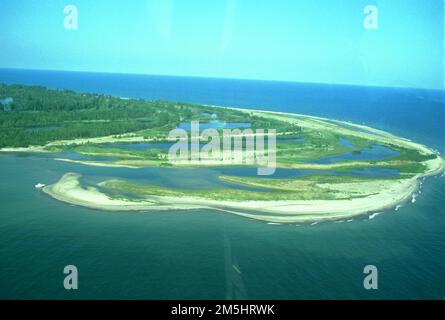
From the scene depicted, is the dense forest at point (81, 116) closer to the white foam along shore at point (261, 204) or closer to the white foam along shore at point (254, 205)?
the white foam along shore at point (261, 204)

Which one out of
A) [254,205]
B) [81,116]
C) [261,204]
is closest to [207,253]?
[254,205]

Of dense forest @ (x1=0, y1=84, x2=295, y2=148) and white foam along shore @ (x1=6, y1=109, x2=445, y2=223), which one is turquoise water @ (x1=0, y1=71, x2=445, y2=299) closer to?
white foam along shore @ (x1=6, y1=109, x2=445, y2=223)

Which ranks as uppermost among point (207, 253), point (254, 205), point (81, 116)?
point (81, 116)

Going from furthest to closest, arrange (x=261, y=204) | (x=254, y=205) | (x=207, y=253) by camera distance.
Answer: (x=261, y=204) < (x=254, y=205) < (x=207, y=253)

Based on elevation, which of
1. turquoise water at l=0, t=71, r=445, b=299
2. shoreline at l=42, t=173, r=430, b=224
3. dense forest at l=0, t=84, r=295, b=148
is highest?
dense forest at l=0, t=84, r=295, b=148

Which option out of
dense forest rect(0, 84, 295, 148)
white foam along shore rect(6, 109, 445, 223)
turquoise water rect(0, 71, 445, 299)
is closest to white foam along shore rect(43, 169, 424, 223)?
white foam along shore rect(6, 109, 445, 223)

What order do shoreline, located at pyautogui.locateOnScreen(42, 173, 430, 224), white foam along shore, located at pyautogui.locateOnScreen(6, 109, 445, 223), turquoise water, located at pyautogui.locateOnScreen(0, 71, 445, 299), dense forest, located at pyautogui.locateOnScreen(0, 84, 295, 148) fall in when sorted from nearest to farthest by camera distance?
1. turquoise water, located at pyautogui.locateOnScreen(0, 71, 445, 299)
2. shoreline, located at pyautogui.locateOnScreen(42, 173, 430, 224)
3. white foam along shore, located at pyautogui.locateOnScreen(6, 109, 445, 223)
4. dense forest, located at pyautogui.locateOnScreen(0, 84, 295, 148)

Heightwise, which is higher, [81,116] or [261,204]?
[81,116]

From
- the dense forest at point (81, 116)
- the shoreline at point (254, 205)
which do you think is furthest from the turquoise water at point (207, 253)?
the dense forest at point (81, 116)

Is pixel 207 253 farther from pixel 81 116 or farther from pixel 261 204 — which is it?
pixel 81 116
